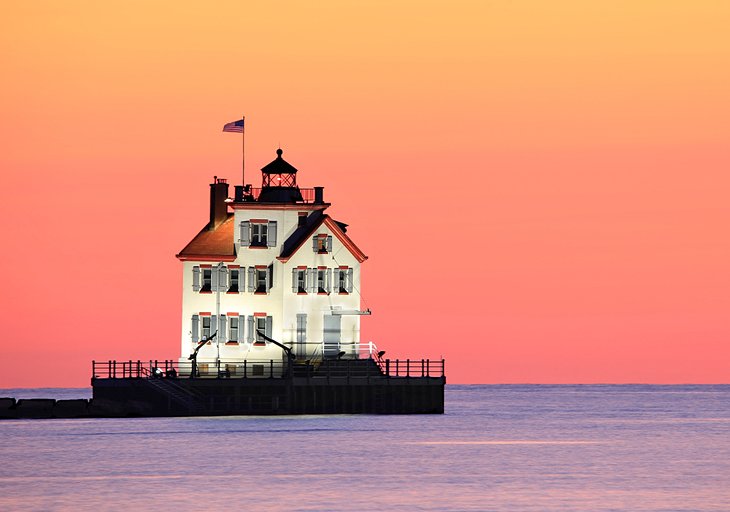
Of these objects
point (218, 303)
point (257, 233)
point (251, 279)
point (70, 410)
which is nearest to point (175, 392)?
point (218, 303)

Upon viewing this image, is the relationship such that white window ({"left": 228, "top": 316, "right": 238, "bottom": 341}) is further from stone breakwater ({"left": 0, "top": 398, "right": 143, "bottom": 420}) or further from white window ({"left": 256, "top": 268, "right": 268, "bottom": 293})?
stone breakwater ({"left": 0, "top": 398, "right": 143, "bottom": 420})

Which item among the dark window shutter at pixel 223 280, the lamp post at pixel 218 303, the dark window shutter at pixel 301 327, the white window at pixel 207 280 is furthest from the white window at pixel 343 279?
the white window at pixel 207 280

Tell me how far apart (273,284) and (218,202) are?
740 cm

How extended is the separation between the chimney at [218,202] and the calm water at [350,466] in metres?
11.8

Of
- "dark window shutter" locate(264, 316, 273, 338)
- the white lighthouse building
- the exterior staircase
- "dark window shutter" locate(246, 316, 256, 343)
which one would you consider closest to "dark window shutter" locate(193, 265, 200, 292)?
the white lighthouse building

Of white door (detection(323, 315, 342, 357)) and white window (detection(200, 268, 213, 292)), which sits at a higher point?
white window (detection(200, 268, 213, 292))

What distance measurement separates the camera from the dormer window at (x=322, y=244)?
100 meters

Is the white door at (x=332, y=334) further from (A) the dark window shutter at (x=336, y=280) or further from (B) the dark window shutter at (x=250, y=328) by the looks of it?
(B) the dark window shutter at (x=250, y=328)

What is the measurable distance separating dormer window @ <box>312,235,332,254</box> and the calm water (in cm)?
988

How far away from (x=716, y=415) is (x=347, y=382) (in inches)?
2250

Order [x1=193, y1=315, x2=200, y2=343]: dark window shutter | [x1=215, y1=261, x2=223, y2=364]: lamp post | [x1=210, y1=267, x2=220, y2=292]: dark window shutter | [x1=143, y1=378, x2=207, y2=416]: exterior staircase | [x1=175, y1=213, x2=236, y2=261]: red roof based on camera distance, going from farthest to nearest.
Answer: [x1=175, y1=213, x2=236, y2=261]: red roof
[x1=210, y1=267, x2=220, y2=292]: dark window shutter
[x1=193, y1=315, x2=200, y2=343]: dark window shutter
[x1=215, y1=261, x2=223, y2=364]: lamp post
[x1=143, y1=378, x2=207, y2=416]: exterior staircase

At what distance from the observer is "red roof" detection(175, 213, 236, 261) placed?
10106cm

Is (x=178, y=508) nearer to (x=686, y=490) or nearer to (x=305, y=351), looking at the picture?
(x=686, y=490)

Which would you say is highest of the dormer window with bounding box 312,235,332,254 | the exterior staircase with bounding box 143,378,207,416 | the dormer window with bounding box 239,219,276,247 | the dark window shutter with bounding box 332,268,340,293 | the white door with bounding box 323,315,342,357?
the dormer window with bounding box 239,219,276,247
